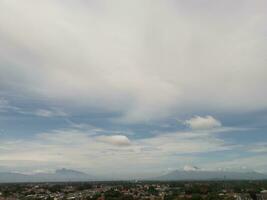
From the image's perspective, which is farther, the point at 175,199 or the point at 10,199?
the point at 10,199

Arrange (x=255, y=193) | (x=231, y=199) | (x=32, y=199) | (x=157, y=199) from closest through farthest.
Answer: (x=231, y=199) → (x=157, y=199) → (x=32, y=199) → (x=255, y=193)

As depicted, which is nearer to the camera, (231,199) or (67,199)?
(231,199)

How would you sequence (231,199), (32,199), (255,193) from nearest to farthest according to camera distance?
(231,199) → (32,199) → (255,193)

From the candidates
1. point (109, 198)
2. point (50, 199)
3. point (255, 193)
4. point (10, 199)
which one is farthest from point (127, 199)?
point (255, 193)

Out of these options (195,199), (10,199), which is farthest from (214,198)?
(10,199)

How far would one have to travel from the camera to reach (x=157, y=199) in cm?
9688

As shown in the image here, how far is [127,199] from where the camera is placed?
98312mm

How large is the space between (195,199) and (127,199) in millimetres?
20672

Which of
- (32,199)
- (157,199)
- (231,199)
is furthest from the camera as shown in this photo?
(32,199)

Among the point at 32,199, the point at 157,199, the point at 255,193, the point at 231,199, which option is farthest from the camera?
Answer: the point at 255,193

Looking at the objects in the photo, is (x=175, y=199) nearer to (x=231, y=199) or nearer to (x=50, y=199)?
(x=231, y=199)

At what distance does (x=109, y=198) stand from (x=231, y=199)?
37201 millimetres

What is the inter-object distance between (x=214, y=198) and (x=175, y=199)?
11.5 meters

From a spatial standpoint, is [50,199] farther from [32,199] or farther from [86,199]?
[86,199]
